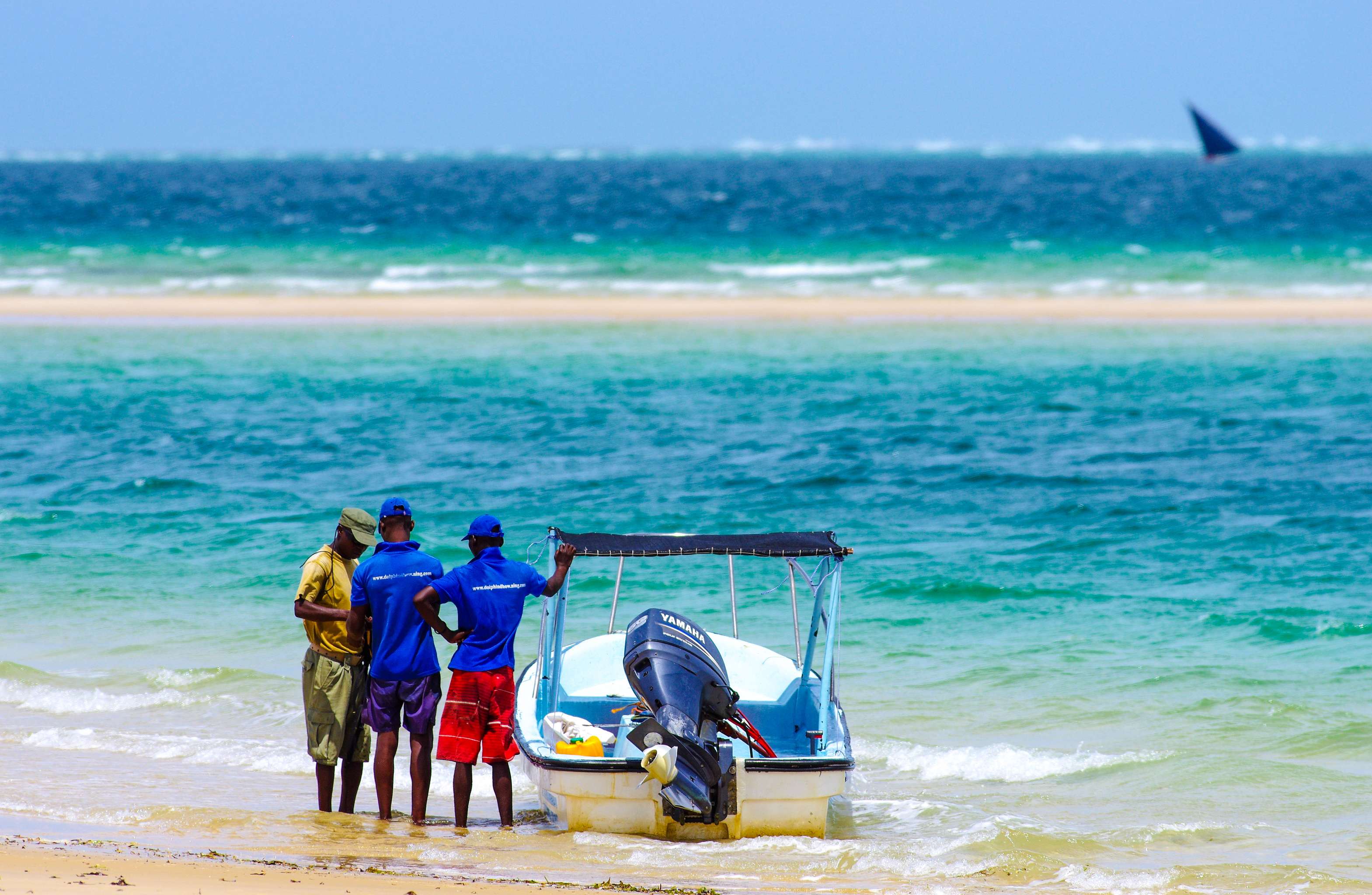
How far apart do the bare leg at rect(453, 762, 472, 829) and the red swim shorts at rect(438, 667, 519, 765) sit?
6cm

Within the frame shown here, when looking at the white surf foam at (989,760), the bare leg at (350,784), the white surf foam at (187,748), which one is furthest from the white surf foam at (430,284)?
the bare leg at (350,784)

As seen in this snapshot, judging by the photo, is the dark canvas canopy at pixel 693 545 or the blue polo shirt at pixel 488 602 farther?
the dark canvas canopy at pixel 693 545

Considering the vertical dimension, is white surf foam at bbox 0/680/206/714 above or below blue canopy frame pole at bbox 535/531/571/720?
below

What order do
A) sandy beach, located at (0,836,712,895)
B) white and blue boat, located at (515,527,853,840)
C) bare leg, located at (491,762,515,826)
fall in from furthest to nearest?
bare leg, located at (491,762,515,826) → white and blue boat, located at (515,527,853,840) → sandy beach, located at (0,836,712,895)

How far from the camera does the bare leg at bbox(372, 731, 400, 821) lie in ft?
23.1

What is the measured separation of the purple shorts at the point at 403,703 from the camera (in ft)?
22.7

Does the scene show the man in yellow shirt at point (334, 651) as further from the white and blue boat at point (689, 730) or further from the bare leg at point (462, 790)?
the white and blue boat at point (689, 730)

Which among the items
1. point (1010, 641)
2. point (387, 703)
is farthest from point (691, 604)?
point (387, 703)

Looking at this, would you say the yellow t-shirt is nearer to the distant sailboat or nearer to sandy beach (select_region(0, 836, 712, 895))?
sandy beach (select_region(0, 836, 712, 895))

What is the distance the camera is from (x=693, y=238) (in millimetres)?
49781

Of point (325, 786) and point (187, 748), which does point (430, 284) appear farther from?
point (325, 786)

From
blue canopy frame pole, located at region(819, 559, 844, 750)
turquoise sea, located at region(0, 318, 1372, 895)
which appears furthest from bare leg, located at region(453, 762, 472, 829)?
blue canopy frame pole, located at region(819, 559, 844, 750)

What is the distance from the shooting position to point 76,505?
48.4 ft

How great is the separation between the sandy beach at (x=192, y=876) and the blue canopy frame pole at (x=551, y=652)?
1.58 m
